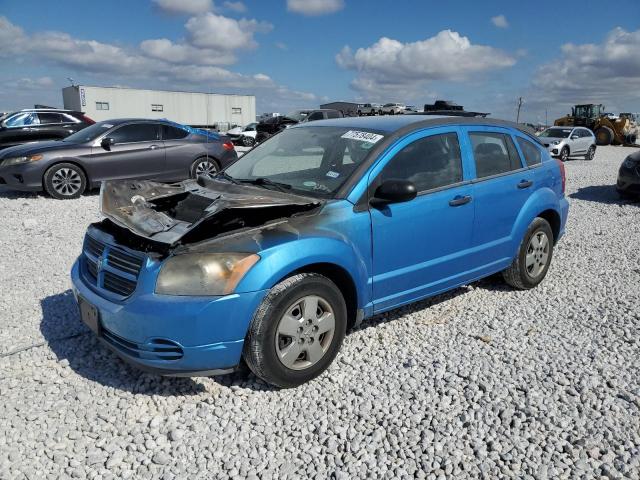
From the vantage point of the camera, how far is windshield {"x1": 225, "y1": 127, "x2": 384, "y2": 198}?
3.58m

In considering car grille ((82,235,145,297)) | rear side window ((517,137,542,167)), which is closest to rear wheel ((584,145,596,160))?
rear side window ((517,137,542,167))

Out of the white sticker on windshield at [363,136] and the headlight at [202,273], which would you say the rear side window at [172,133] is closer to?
the white sticker on windshield at [363,136]

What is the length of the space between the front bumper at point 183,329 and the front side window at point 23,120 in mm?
13082

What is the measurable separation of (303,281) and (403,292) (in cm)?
99

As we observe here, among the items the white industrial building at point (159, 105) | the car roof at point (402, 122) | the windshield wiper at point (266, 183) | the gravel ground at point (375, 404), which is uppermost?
the white industrial building at point (159, 105)

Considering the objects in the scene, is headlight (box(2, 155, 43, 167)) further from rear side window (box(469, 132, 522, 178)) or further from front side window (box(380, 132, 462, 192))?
rear side window (box(469, 132, 522, 178))

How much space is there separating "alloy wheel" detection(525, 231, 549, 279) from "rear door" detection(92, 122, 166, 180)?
7.27 m

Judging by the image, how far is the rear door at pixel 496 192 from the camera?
4141 mm

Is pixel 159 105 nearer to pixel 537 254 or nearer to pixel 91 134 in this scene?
pixel 91 134

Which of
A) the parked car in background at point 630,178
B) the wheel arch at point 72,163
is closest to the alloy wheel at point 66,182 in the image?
the wheel arch at point 72,163

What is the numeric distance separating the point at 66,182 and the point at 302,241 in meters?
7.64

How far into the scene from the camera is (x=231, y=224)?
3135 mm

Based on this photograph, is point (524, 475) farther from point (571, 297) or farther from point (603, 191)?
point (603, 191)

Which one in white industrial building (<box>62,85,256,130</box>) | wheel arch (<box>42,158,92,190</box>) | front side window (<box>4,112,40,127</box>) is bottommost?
wheel arch (<box>42,158,92,190</box>)
